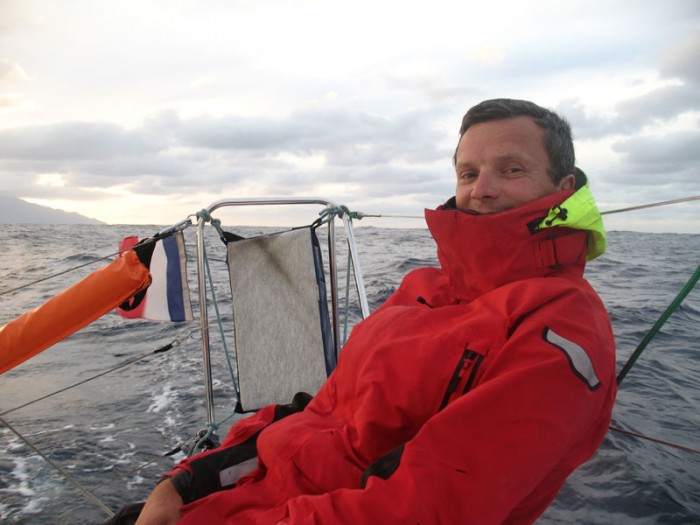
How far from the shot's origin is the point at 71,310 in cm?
237

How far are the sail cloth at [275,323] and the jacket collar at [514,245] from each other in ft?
5.02

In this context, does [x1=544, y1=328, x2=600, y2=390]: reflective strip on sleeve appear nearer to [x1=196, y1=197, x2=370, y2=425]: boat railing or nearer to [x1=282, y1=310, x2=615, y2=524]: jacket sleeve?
[x1=282, y1=310, x2=615, y2=524]: jacket sleeve

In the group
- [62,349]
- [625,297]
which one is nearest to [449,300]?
[62,349]

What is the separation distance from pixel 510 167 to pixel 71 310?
7.06 feet

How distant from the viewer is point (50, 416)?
3828mm

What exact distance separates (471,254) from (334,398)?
671 mm

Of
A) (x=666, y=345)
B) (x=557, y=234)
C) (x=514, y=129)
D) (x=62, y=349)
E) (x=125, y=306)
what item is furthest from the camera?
(x=62, y=349)

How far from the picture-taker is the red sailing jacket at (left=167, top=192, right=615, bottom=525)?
99cm

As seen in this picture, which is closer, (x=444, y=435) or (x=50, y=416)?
(x=444, y=435)

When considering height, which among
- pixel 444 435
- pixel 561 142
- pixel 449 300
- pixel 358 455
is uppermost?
pixel 561 142

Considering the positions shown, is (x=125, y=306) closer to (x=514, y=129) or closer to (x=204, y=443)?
(x=204, y=443)

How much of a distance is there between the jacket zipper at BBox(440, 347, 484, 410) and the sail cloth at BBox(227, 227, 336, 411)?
1689mm

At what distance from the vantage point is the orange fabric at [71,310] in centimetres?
222

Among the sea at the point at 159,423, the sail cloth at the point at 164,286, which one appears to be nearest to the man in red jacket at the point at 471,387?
the sea at the point at 159,423
